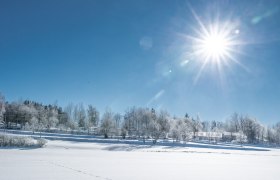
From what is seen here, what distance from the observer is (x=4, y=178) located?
584 inches

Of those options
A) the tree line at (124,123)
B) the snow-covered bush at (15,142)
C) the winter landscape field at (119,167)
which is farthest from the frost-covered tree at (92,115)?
the winter landscape field at (119,167)

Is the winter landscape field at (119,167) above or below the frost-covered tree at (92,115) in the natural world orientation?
below

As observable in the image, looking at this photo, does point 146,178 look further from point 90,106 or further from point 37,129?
point 90,106

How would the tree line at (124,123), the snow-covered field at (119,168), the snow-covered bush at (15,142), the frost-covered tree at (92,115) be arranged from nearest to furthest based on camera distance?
the snow-covered field at (119,168) → the snow-covered bush at (15,142) → the tree line at (124,123) → the frost-covered tree at (92,115)

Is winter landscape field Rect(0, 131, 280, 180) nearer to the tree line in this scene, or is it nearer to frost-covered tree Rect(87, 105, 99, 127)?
the tree line

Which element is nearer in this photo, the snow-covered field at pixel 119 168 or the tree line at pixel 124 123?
the snow-covered field at pixel 119 168

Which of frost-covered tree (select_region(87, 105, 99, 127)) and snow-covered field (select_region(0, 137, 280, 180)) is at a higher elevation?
frost-covered tree (select_region(87, 105, 99, 127))

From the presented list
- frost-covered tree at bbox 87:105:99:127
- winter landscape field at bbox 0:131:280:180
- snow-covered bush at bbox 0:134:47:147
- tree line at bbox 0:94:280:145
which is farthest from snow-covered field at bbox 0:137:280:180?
frost-covered tree at bbox 87:105:99:127

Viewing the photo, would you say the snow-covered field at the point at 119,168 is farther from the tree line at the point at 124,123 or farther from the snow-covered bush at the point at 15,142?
the tree line at the point at 124,123

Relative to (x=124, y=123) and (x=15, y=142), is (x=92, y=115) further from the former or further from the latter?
(x=15, y=142)

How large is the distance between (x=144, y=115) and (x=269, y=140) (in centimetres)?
7592

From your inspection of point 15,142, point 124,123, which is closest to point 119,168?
point 15,142

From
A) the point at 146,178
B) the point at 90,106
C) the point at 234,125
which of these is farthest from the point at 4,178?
the point at 234,125

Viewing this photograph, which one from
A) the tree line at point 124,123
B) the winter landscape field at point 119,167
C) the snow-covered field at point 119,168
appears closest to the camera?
the snow-covered field at point 119,168
